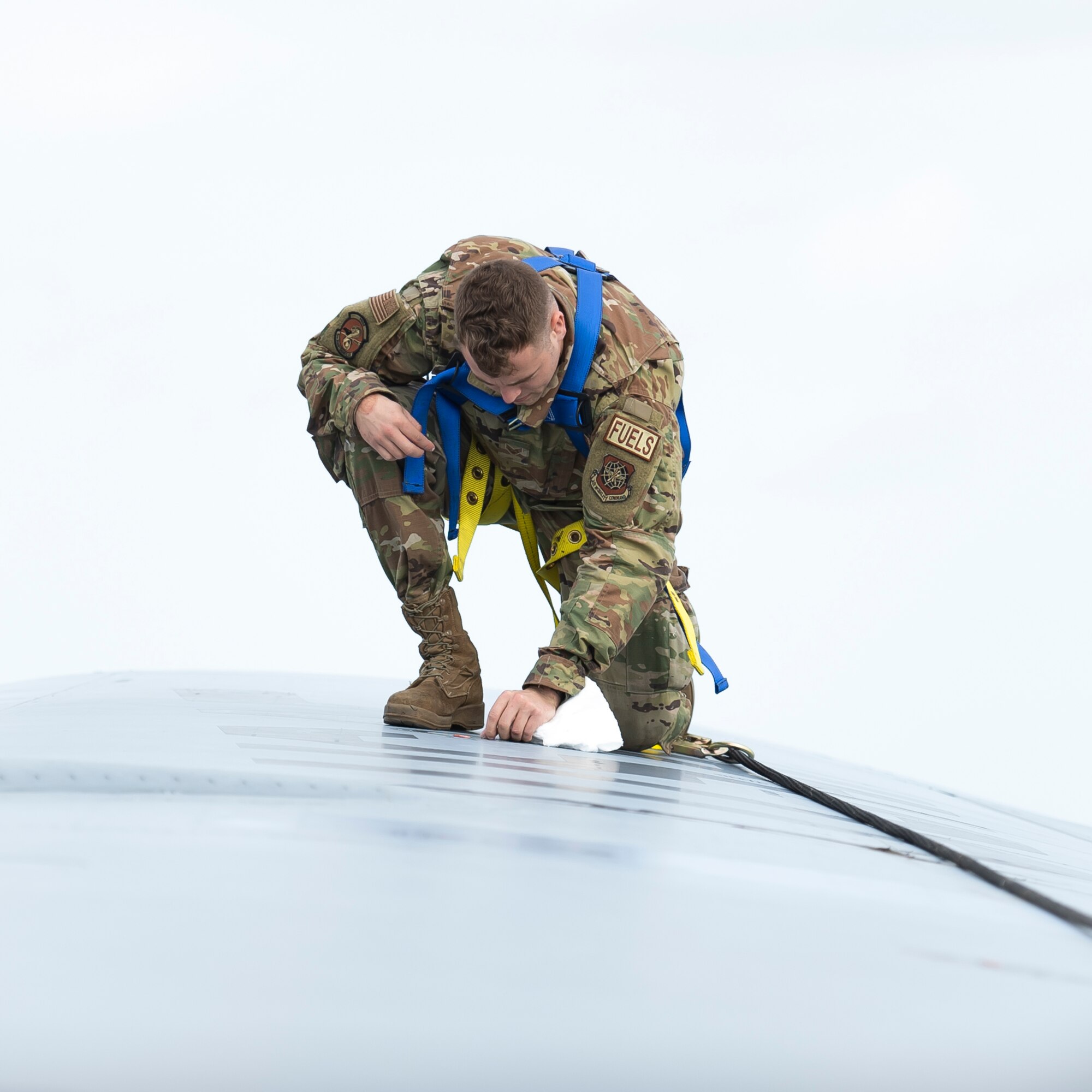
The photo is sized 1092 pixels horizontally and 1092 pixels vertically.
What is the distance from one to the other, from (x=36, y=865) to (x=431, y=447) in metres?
1.61

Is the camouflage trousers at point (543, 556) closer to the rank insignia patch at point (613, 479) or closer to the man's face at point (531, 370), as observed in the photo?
the rank insignia patch at point (613, 479)

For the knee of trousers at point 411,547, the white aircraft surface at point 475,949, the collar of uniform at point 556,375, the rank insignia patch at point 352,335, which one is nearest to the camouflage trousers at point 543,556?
the knee of trousers at point 411,547

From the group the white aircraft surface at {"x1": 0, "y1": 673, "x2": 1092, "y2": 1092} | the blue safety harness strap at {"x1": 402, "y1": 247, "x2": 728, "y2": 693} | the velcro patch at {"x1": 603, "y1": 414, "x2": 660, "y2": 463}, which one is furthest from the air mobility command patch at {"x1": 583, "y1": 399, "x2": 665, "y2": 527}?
the white aircraft surface at {"x1": 0, "y1": 673, "x2": 1092, "y2": 1092}

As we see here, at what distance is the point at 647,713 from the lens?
105 inches

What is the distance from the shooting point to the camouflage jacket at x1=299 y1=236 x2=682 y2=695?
2.05m

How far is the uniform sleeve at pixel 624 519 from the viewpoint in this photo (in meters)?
1.99

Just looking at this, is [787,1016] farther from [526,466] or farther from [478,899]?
[526,466]

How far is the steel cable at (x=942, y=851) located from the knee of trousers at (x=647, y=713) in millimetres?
585

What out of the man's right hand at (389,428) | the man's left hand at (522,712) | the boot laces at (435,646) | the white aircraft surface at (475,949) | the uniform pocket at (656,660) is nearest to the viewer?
the white aircraft surface at (475,949)

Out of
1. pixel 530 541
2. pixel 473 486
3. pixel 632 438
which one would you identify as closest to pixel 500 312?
pixel 632 438

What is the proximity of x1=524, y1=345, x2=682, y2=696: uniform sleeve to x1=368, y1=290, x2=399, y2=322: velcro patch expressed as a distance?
56 centimetres

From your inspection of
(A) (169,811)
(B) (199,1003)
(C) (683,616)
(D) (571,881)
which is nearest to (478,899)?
(D) (571,881)

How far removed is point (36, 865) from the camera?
77cm

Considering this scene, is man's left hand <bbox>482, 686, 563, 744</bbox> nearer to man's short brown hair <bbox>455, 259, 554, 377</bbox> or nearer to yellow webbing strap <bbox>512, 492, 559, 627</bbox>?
man's short brown hair <bbox>455, 259, 554, 377</bbox>
